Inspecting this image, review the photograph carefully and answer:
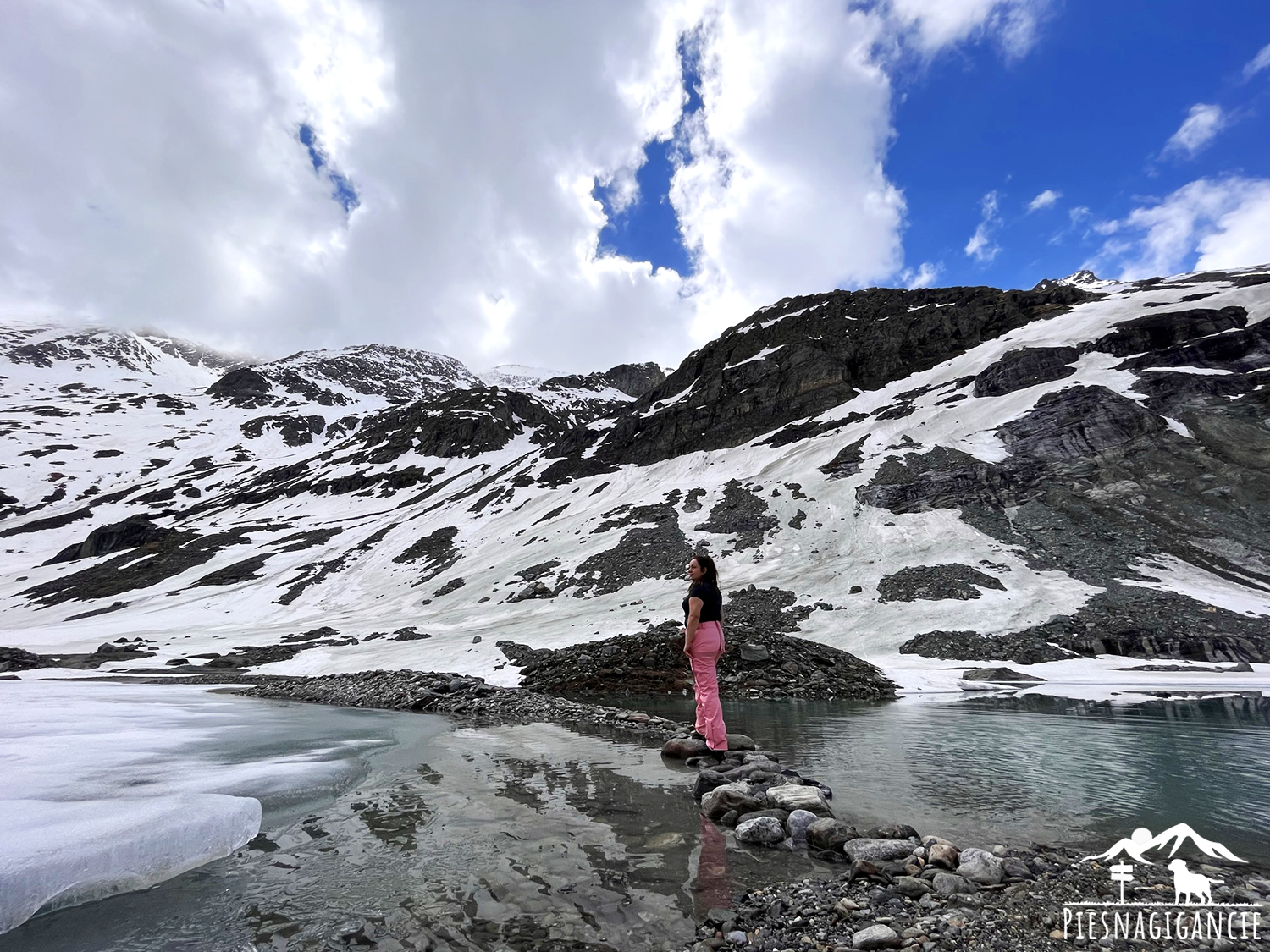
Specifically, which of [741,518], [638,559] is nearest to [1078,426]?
[741,518]

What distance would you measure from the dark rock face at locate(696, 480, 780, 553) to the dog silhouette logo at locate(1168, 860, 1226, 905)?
4580 cm

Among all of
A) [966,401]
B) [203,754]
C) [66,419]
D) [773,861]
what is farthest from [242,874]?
[66,419]

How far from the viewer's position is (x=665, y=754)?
35.3ft

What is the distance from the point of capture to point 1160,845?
6.12 m

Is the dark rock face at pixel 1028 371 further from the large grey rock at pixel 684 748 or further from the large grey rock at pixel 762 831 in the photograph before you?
the large grey rock at pixel 762 831

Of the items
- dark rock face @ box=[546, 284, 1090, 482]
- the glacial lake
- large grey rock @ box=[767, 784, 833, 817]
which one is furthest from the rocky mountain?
large grey rock @ box=[767, 784, 833, 817]

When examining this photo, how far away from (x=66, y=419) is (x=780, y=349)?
724ft

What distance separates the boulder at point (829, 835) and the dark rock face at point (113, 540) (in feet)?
405

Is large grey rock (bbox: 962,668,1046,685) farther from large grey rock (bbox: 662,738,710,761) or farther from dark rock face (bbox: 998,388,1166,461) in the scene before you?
dark rock face (bbox: 998,388,1166,461)

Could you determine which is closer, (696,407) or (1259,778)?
(1259,778)

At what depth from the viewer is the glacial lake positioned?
4027 mm

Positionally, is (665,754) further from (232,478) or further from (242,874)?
(232,478)

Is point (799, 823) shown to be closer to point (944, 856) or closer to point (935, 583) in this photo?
point (944, 856)

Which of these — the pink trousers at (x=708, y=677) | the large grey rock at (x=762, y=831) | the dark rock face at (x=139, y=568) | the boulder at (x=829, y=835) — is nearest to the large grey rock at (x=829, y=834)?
the boulder at (x=829, y=835)
